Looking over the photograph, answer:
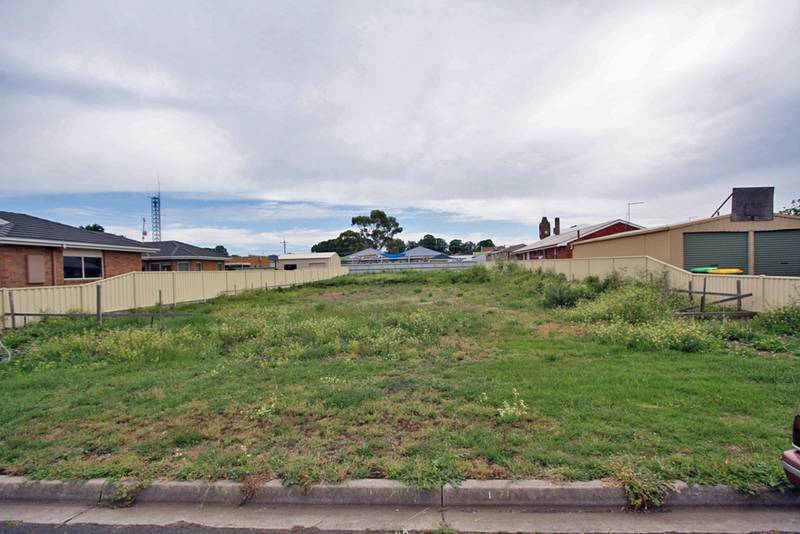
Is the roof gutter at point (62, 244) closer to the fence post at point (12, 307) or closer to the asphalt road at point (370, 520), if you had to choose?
the fence post at point (12, 307)

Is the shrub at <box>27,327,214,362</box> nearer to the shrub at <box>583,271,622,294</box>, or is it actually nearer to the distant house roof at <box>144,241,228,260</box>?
the shrub at <box>583,271,622,294</box>

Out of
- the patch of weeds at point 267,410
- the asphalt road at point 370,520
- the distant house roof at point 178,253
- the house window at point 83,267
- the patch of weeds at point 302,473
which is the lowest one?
the asphalt road at point 370,520

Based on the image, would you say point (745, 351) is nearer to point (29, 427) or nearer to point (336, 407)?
point (336, 407)

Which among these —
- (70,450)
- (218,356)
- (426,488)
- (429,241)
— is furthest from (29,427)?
(429,241)

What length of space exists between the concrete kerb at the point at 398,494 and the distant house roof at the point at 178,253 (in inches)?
1158

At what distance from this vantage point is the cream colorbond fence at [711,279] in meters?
9.38

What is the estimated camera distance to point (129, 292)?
608 inches

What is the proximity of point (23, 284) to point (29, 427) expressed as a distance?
53.4ft

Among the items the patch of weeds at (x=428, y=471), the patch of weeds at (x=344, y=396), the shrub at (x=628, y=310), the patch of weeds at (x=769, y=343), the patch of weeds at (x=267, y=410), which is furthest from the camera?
the shrub at (x=628, y=310)

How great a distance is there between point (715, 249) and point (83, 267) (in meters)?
29.1

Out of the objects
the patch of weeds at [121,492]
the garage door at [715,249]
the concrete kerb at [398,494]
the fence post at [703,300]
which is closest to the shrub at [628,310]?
the fence post at [703,300]

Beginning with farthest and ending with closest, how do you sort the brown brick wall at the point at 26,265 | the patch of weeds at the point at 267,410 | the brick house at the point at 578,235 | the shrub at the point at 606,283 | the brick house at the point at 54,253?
the brick house at the point at 578,235, the brick house at the point at 54,253, the brown brick wall at the point at 26,265, the shrub at the point at 606,283, the patch of weeds at the point at 267,410

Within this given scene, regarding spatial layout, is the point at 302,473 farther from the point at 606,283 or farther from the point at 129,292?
the point at 129,292

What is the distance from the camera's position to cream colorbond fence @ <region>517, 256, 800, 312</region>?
369 inches
